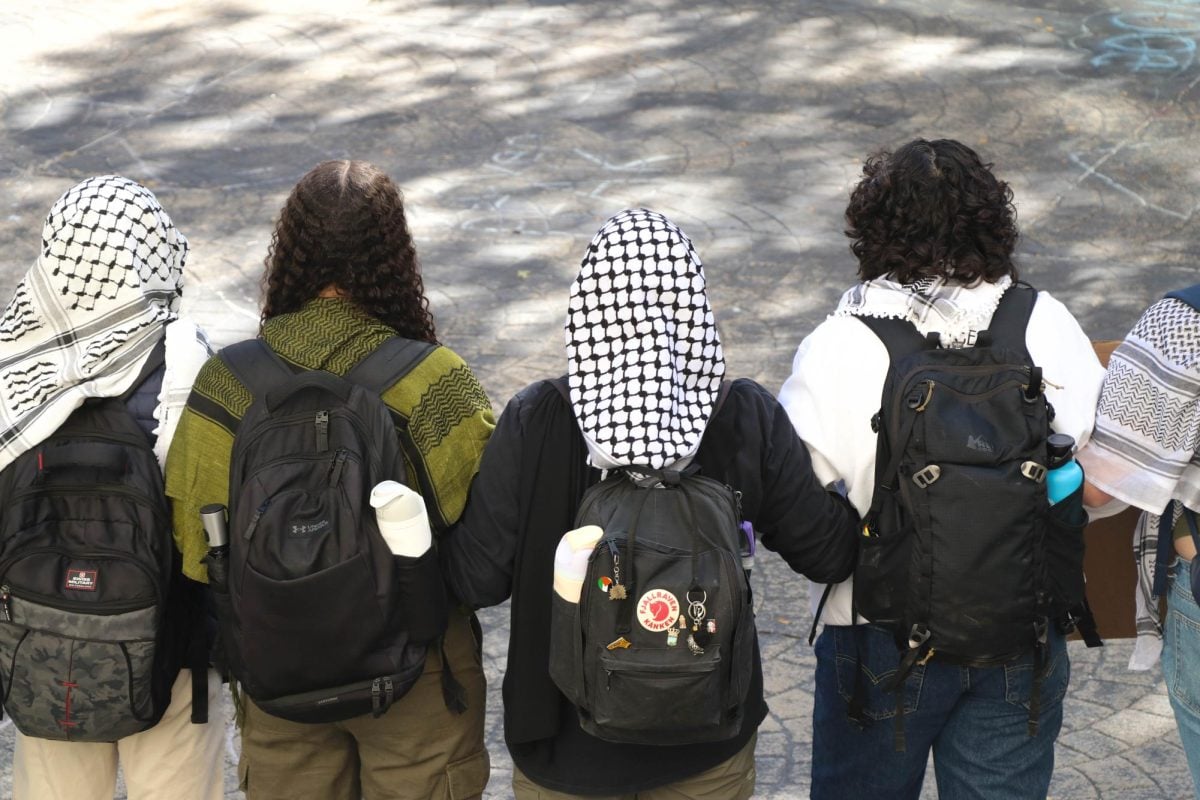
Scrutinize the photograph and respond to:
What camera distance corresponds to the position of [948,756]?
304cm

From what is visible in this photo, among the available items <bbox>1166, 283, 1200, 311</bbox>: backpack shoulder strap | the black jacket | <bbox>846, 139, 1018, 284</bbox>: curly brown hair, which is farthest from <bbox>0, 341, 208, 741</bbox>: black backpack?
<bbox>1166, 283, 1200, 311</bbox>: backpack shoulder strap

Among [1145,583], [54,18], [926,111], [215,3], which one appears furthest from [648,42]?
[1145,583]

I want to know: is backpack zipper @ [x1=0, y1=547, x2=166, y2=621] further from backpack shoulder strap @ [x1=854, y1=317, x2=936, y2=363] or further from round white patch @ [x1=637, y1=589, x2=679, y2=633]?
backpack shoulder strap @ [x1=854, y1=317, x2=936, y2=363]

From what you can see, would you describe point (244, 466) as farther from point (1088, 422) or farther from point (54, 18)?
point (54, 18)

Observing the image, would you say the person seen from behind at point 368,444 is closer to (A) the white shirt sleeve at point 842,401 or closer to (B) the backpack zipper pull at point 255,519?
(B) the backpack zipper pull at point 255,519

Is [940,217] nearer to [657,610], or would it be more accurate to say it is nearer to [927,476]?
[927,476]

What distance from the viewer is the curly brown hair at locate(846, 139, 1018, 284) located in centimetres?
289

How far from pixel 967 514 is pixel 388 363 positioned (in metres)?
1.12

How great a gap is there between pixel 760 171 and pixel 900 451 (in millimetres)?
6073

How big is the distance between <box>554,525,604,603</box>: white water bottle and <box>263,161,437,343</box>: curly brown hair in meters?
0.72

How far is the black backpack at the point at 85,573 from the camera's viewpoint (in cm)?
282

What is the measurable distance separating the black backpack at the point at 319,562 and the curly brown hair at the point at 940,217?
1.04 meters

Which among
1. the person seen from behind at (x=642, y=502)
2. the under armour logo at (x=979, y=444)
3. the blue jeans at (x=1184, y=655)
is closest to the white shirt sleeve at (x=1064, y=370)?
the under armour logo at (x=979, y=444)

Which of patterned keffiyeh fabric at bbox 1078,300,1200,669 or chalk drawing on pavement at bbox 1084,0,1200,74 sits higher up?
patterned keffiyeh fabric at bbox 1078,300,1200,669
